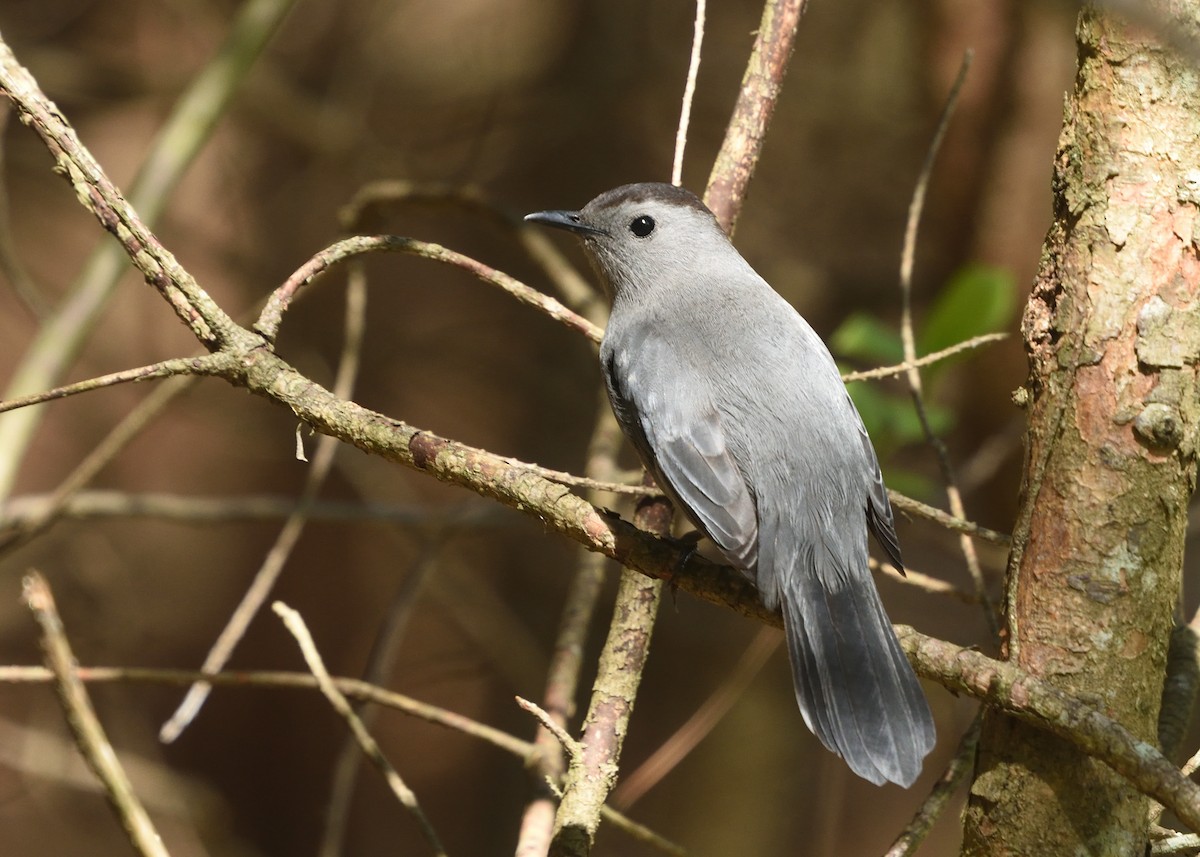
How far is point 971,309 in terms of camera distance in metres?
3.16

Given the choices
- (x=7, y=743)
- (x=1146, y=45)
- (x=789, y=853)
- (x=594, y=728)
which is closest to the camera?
(x=1146, y=45)

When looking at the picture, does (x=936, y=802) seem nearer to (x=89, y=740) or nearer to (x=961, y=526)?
(x=961, y=526)

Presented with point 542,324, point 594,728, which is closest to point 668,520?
point 594,728

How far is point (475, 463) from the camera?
1.84 m

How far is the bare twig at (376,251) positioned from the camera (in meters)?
1.90

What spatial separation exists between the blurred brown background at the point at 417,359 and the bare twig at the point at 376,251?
111 inches

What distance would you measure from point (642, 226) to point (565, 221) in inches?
8.7

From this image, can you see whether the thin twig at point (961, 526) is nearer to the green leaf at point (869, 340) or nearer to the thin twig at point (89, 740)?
the green leaf at point (869, 340)

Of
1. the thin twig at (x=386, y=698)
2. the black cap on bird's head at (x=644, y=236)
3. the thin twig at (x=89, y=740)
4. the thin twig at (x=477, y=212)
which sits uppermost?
the thin twig at (x=477, y=212)

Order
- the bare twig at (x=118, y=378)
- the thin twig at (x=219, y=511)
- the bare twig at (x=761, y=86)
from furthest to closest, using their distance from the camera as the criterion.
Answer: the thin twig at (x=219, y=511) → the bare twig at (x=761, y=86) → the bare twig at (x=118, y=378)

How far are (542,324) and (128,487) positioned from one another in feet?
8.14

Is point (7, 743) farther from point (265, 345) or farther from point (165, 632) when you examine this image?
point (265, 345)

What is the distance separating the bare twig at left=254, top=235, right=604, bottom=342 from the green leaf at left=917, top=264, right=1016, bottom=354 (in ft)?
3.86

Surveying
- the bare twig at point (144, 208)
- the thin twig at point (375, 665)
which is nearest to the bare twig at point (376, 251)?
the bare twig at point (144, 208)
